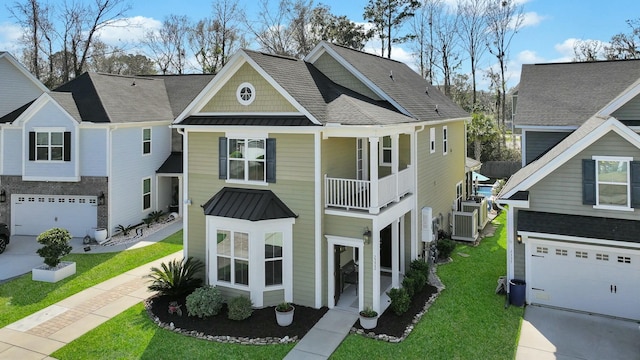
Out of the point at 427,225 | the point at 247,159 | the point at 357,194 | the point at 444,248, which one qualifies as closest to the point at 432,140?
the point at 427,225

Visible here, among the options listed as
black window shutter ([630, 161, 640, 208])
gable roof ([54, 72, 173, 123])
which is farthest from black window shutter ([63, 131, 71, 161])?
black window shutter ([630, 161, 640, 208])

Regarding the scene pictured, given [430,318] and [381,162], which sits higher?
[381,162]

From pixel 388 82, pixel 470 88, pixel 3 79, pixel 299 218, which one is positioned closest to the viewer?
pixel 299 218

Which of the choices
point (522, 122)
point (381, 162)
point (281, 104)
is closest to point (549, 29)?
point (522, 122)

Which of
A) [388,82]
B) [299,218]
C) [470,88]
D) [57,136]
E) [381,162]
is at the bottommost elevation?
[299,218]

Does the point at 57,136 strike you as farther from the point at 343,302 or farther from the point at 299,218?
the point at 343,302

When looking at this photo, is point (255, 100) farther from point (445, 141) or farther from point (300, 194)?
point (445, 141)

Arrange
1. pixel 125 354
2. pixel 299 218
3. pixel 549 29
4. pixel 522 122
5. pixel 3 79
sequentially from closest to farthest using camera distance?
pixel 125 354 → pixel 299 218 → pixel 522 122 → pixel 3 79 → pixel 549 29
